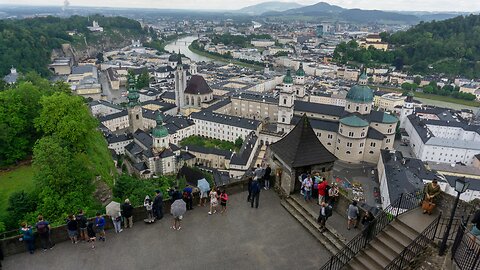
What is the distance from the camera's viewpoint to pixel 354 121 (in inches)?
1821

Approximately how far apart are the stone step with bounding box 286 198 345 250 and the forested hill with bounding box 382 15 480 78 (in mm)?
119730

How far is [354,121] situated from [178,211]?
128ft

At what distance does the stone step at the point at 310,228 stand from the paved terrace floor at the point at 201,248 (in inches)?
5.9

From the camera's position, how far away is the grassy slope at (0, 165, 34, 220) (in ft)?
63.4

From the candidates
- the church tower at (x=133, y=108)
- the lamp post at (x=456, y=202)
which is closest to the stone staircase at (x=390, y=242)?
the lamp post at (x=456, y=202)

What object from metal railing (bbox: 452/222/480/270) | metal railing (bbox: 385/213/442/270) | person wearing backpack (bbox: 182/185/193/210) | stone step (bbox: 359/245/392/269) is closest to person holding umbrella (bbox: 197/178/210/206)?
person wearing backpack (bbox: 182/185/193/210)

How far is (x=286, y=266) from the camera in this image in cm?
1045

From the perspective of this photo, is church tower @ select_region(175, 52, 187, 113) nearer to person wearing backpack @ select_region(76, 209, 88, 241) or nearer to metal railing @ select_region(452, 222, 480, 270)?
person wearing backpack @ select_region(76, 209, 88, 241)

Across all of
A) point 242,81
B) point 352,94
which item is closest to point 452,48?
point 242,81

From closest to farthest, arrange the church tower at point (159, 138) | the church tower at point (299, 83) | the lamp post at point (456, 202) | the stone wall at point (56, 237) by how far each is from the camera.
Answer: the lamp post at point (456, 202)
the stone wall at point (56, 237)
the church tower at point (159, 138)
the church tower at point (299, 83)

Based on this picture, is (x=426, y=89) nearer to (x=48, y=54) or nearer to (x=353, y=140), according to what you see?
(x=353, y=140)

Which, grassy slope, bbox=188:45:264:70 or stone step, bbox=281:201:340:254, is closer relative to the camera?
stone step, bbox=281:201:340:254

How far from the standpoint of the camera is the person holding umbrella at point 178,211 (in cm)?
1193

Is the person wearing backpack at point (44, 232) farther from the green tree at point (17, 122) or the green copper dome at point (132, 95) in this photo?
the green copper dome at point (132, 95)
